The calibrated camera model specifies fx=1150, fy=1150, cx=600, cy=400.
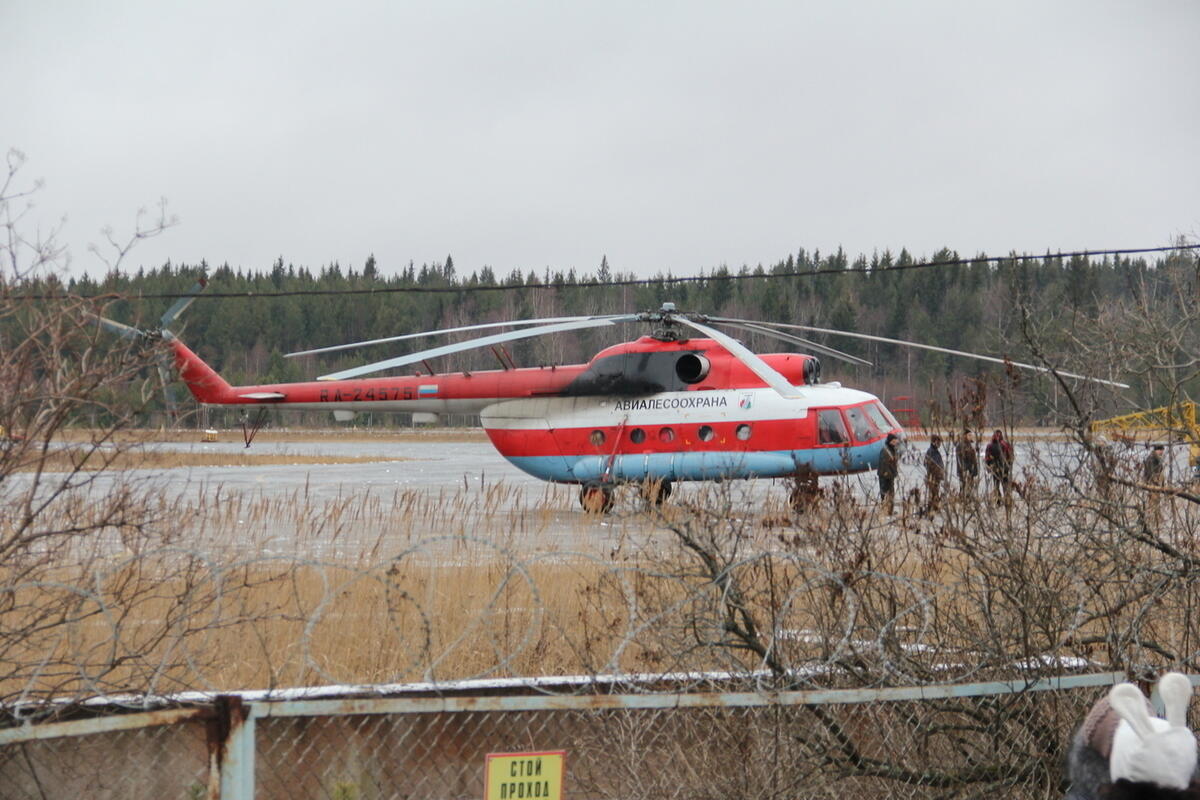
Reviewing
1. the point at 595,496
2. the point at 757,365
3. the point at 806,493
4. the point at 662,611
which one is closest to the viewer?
the point at 662,611

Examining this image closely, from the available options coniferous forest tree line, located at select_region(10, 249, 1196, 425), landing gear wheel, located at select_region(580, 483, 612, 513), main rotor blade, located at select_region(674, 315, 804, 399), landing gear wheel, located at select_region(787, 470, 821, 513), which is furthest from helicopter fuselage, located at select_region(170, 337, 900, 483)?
coniferous forest tree line, located at select_region(10, 249, 1196, 425)

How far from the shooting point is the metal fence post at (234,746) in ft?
11.9

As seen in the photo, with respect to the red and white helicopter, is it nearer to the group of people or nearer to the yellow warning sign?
the group of people

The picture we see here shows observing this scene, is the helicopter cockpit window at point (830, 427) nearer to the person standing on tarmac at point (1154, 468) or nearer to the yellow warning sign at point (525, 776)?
the person standing on tarmac at point (1154, 468)

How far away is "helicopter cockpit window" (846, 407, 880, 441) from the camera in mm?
16828

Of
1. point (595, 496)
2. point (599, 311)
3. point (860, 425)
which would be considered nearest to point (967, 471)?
point (860, 425)

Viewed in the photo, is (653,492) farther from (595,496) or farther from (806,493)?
(595,496)

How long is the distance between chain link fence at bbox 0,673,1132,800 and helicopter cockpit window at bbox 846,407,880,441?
37.3 ft

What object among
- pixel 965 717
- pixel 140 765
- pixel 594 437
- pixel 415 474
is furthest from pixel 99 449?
pixel 415 474

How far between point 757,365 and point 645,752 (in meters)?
9.90

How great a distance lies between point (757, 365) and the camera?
14.6 meters

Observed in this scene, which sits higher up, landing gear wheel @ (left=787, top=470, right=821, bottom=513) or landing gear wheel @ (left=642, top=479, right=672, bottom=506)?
landing gear wheel @ (left=787, top=470, right=821, bottom=513)

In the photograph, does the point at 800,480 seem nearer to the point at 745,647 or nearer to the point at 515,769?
the point at 745,647

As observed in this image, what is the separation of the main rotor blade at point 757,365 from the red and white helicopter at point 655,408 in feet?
0.21
